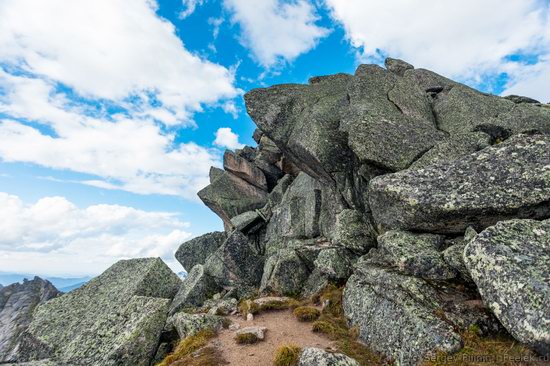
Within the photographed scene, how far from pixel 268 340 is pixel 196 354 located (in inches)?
157

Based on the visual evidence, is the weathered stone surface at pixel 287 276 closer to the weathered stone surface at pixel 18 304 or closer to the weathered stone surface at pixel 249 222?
the weathered stone surface at pixel 249 222

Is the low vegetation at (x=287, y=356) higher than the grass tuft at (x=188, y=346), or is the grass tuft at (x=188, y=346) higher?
the grass tuft at (x=188, y=346)

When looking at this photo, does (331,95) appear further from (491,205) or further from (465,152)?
(491,205)

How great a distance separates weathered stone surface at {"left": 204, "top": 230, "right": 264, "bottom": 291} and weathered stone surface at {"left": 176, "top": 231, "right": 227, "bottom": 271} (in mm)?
13869

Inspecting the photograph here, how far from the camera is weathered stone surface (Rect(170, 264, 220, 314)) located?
27909 mm

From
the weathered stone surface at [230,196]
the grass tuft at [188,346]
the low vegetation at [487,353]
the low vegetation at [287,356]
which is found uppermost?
the weathered stone surface at [230,196]

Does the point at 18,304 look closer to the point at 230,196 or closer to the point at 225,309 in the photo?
the point at 230,196

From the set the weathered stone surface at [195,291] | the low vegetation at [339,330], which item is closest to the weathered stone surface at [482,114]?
the low vegetation at [339,330]

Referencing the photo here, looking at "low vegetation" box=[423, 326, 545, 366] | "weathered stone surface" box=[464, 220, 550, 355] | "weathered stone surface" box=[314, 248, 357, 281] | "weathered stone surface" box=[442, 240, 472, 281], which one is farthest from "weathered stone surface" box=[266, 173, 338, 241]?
"low vegetation" box=[423, 326, 545, 366]

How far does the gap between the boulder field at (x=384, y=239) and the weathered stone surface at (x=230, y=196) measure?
8.42 meters

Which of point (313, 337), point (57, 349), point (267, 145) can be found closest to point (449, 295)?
point (313, 337)

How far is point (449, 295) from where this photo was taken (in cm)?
1453

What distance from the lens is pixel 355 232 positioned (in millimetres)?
24422

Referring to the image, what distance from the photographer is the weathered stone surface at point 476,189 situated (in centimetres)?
1565
